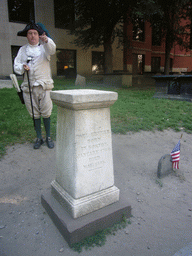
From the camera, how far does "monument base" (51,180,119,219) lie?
213 cm

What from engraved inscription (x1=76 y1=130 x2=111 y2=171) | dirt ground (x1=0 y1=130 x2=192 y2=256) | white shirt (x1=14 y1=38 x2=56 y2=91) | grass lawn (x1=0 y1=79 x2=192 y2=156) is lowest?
dirt ground (x1=0 y1=130 x2=192 y2=256)

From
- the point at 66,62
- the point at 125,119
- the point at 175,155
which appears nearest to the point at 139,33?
the point at 66,62

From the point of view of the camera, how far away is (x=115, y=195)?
239 cm

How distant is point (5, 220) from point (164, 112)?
5844 mm

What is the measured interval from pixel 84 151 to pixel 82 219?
68 centimetres

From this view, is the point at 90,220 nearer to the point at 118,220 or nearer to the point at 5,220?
the point at 118,220

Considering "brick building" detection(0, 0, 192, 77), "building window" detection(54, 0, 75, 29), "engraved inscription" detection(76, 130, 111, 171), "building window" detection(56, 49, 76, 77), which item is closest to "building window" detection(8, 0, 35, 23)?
"brick building" detection(0, 0, 192, 77)

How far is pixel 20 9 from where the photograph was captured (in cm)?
1552

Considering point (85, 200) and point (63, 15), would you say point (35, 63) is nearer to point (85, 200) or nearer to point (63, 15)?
point (85, 200)

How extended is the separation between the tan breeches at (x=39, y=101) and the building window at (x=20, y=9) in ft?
44.8

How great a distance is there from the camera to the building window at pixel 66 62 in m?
18.0

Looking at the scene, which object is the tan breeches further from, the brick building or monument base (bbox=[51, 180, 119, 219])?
the brick building

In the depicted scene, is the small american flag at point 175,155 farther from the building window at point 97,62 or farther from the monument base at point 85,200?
the building window at point 97,62

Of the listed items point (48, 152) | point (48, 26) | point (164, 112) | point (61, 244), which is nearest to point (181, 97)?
point (164, 112)
